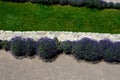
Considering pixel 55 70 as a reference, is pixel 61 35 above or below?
above

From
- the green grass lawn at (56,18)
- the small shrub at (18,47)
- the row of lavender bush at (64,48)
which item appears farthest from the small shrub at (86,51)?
the green grass lawn at (56,18)

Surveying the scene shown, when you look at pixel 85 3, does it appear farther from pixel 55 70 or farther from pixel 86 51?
pixel 55 70

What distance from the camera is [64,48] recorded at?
1243cm

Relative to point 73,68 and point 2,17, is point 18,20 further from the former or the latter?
point 73,68

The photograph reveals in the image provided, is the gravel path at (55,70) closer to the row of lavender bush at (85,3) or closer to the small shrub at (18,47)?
the small shrub at (18,47)

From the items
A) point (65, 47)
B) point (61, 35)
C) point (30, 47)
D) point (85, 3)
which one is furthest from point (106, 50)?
point (85, 3)

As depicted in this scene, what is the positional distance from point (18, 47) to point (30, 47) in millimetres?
446

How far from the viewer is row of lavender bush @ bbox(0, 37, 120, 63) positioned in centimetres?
1220

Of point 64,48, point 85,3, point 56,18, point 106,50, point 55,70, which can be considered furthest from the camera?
point 85,3

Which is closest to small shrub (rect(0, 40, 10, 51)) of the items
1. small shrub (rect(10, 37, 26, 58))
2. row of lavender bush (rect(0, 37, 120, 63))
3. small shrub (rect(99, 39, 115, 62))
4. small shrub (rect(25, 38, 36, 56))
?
row of lavender bush (rect(0, 37, 120, 63))

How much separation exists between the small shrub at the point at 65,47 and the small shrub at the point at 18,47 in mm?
1413

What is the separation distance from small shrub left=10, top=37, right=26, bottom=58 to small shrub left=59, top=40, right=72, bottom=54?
141cm

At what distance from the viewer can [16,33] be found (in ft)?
44.2

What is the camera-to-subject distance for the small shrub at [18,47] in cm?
1219
